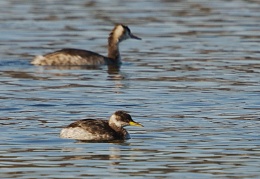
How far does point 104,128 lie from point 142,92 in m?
4.77

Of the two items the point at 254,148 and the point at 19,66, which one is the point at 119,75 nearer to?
the point at 19,66

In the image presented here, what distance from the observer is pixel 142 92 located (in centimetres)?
2041

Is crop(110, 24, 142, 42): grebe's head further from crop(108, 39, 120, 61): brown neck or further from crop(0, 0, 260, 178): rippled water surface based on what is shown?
crop(0, 0, 260, 178): rippled water surface

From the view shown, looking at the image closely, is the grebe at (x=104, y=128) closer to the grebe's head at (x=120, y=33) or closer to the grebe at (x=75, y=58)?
the grebe at (x=75, y=58)

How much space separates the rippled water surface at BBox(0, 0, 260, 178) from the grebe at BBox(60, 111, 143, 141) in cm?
23

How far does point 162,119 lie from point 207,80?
5.34 m

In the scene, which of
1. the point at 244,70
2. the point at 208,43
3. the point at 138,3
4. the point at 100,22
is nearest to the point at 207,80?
the point at 244,70

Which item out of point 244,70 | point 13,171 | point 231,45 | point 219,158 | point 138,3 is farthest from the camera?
point 138,3

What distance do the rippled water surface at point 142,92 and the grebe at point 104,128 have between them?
0.75ft

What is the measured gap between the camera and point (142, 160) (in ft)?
44.7

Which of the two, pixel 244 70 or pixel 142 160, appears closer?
pixel 142 160

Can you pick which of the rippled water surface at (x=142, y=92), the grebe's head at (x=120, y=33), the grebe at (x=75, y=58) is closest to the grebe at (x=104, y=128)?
the rippled water surface at (x=142, y=92)

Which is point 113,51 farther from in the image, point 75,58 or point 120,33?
point 75,58

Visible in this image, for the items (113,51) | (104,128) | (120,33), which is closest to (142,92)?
(104,128)
